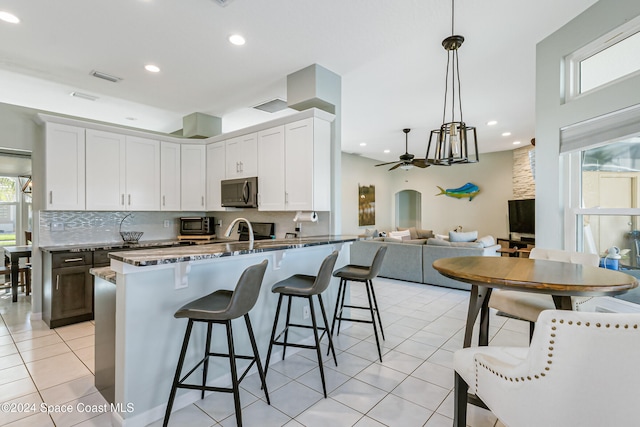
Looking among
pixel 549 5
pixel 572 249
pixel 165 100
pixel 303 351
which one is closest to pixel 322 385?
pixel 303 351

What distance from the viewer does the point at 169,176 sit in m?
4.59

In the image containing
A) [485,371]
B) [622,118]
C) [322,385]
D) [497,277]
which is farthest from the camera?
[622,118]

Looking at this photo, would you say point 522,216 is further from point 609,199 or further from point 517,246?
point 609,199

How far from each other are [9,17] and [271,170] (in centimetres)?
248

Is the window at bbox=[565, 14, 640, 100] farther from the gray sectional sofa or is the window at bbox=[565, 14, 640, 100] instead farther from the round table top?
the gray sectional sofa

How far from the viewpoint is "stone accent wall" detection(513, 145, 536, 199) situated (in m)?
7.54

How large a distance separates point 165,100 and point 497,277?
4.40m

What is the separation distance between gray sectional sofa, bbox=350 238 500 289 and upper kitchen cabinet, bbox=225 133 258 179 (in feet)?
9.68

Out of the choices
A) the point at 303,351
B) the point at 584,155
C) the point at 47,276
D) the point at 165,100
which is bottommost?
the point at 303,351

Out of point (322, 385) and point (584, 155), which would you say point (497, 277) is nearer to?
point (322, 385)

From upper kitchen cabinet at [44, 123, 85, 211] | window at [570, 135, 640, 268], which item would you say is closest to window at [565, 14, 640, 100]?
window at [570, 135, 640, 268]

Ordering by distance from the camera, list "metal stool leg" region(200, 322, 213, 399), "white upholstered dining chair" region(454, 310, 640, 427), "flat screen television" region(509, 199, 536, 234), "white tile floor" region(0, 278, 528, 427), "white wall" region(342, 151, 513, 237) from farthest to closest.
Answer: "white wall" region(342, 151, 513, 237) < "flat screen television" region(509, 199, 536, 234) < "metal stool leg" region(200, 322, 213, 399) < "white tile floor" region(0, 278, 528, 427) < "white upholstered dining chair" region(454, 310, 640, 427)

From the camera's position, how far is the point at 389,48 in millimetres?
2977

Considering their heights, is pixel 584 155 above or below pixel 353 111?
below
